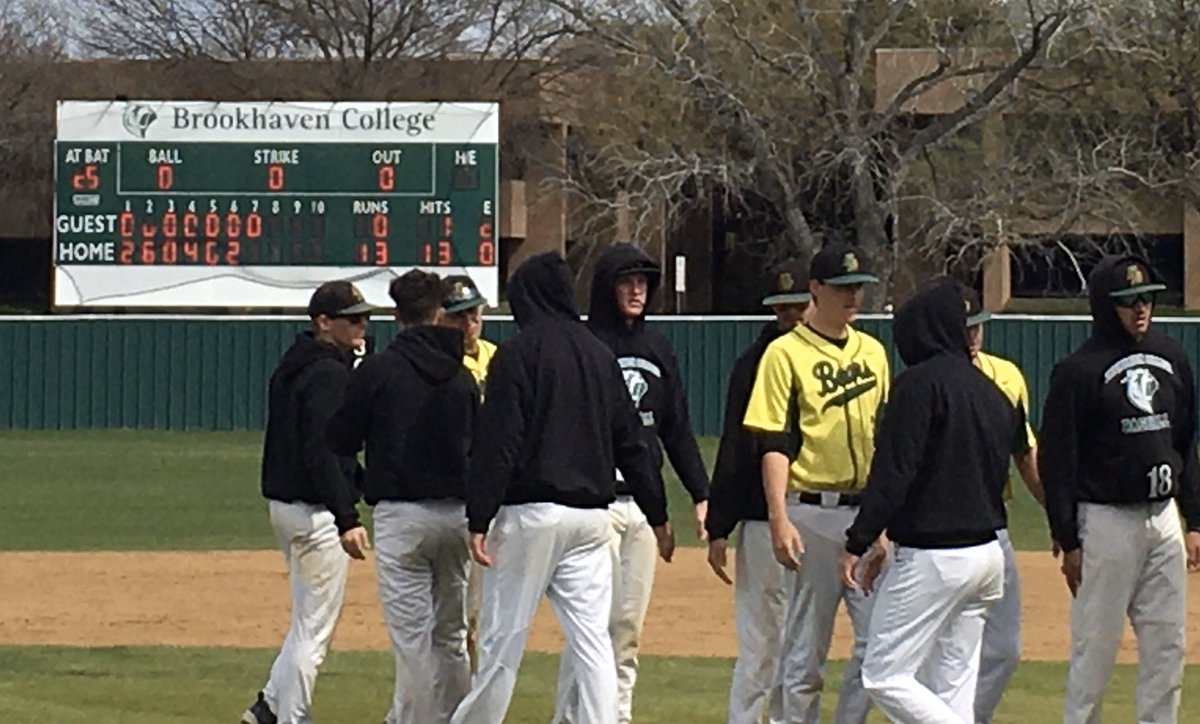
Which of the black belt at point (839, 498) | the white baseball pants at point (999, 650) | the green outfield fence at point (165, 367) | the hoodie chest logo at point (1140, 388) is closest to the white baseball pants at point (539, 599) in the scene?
the black belt at point (839, 498)

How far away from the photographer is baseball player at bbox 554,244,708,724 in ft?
26.7

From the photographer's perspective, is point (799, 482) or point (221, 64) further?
point (221, 64)

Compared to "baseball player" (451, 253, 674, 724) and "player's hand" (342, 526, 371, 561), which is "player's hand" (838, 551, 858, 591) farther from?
"player's hand" (342, 526, 371, 561)

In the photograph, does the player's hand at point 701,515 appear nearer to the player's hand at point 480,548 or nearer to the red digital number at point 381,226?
the player's hand at point 480,548

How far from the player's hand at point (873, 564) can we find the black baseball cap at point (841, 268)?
1052 millimetres

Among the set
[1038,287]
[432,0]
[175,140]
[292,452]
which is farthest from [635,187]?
[292,452]

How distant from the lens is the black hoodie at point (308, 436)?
8016 millimetres

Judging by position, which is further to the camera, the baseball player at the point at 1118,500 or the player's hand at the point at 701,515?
the player's hand at the point at 701,515

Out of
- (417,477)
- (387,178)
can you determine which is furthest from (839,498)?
(387,178)

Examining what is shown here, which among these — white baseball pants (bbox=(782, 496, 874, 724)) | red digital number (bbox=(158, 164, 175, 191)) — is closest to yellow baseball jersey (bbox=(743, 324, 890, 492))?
white baseball pants (bbox=(782, 496, 874, 724))

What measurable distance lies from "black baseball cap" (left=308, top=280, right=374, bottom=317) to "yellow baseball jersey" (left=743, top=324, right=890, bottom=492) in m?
1.72

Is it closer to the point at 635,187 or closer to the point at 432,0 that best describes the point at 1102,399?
the point at 635,187

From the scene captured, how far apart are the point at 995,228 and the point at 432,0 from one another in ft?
53.7

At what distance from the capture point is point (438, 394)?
25.6 ft
